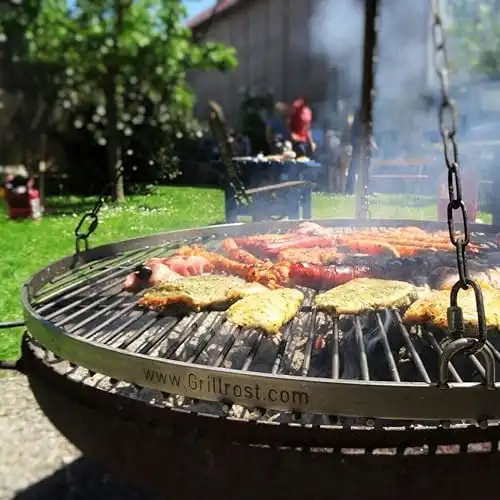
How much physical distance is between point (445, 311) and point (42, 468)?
2.07 meters

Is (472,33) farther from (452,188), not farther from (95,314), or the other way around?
(452,188)

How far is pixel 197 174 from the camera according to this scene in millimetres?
15234

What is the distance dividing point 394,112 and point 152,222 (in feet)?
27.2

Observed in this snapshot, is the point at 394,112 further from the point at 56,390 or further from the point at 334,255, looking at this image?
the point at 56,390

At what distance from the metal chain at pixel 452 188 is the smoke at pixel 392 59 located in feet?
20.8

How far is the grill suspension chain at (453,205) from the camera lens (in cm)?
143

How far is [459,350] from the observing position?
1425mm

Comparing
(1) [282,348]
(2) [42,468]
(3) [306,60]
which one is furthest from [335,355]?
(3) [306,60]

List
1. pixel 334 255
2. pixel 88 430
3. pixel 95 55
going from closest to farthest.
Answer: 1. pixel 88 430
2. pixel 334 255
3. pixel 95 55

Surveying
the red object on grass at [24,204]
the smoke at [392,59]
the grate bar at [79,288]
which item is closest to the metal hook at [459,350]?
the grate bar at [79,288]

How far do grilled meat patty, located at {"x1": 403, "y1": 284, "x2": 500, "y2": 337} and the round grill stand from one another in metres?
0.06

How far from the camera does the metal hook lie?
1.42 m

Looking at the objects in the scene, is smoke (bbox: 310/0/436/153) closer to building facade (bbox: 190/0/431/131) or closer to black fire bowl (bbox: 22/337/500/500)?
building facade (bbox: 190/0/431/131)

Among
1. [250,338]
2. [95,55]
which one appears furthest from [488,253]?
[95,55]
